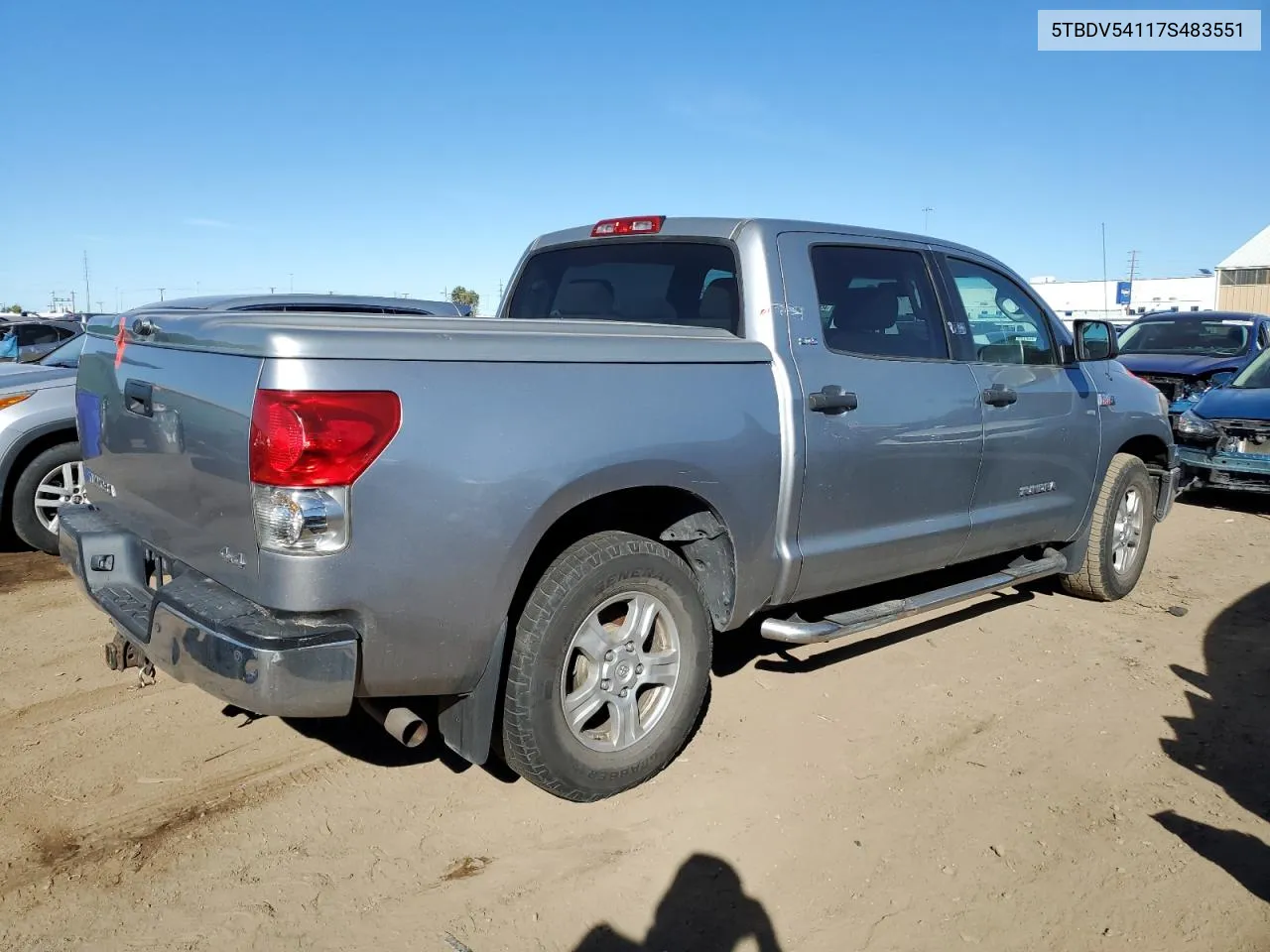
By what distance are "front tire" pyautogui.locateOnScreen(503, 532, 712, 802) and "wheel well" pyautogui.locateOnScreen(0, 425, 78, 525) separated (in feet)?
15.2

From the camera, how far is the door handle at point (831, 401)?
373cm

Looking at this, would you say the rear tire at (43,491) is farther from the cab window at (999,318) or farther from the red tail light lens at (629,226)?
the cab window at (999,318)

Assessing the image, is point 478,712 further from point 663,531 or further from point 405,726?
point 663,531

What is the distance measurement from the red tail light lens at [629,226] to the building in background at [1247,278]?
Result: 51584mm

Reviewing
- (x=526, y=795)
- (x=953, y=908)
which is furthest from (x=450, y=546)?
(x=953, y=908)

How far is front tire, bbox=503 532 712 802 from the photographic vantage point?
10.0 ft

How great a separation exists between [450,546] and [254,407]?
2.06 feet

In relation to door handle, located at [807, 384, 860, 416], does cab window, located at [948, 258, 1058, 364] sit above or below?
above

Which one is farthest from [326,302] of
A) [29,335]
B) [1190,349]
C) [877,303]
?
[29,335]

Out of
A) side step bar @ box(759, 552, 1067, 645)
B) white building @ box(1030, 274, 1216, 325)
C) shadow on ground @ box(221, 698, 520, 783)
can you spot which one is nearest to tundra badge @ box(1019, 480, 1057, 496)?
side step bar @ box(759, 552, 1067, 645)

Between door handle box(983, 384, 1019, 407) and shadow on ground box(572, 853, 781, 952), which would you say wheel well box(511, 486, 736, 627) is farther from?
door handle box(983, 384, 1019, 407)

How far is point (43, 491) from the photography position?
6.44 metres

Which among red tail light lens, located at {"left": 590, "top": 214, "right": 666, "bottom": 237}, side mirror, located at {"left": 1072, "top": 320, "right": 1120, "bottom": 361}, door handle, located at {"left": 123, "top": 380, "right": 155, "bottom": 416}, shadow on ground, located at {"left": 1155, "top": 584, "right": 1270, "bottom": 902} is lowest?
shadow on ground, located at {"left": 1155, "top": 584, "right": 1270, "bottom": 902}

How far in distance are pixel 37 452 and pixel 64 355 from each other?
112 cm
